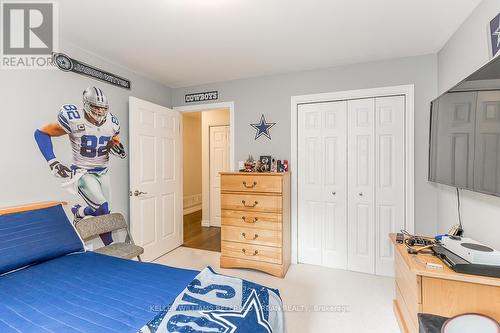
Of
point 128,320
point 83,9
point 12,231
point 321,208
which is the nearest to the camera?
point 128,320

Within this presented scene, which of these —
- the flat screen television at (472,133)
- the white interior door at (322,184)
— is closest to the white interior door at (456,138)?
the flat screen television at (472,133)

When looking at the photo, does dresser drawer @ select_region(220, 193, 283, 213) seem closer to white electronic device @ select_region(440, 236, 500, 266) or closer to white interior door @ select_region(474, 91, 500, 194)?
white electronic device @ select_region(440, 236, 500, 266)

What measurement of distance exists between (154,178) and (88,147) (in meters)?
0.85

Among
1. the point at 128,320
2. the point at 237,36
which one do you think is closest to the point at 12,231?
the point at 128,320

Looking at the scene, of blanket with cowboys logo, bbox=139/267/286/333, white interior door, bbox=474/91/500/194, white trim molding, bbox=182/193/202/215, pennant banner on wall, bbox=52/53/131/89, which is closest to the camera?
blanket with cowboys logo, bbox=139/267/286/333

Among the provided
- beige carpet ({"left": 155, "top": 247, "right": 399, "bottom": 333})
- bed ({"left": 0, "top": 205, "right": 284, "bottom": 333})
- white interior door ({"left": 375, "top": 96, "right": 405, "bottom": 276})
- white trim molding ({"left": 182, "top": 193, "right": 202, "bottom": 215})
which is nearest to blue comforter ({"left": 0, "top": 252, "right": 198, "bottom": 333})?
bed ({"left": 0, "top": 205, "right": 284, "bottom": 333})

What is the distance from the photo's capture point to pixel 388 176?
8.88ft

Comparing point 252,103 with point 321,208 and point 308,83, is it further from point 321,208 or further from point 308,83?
point 321,208

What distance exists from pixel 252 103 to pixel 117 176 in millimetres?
1938

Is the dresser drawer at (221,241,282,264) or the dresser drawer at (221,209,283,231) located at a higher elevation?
the dresser drawer at (221,209,283,231)

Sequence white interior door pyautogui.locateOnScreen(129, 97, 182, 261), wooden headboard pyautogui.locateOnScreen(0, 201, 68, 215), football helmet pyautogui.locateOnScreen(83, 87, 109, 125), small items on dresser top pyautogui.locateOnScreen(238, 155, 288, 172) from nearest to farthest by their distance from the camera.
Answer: wooden headboard pyautogui.locateOnScreen(0, 201, 68, 215), football helmet pyautogui.locateOnScreen(83, 87, 109, 125), white interior door pyautogui.locateOnScreen(129, 97, 182, 261), small items on dresser top pyautogui.locateOnScreen(238, 155, 288, 172)

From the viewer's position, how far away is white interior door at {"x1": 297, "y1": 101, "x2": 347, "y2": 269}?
2.89 m

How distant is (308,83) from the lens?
119 inches

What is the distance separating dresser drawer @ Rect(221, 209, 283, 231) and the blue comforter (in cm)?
135
